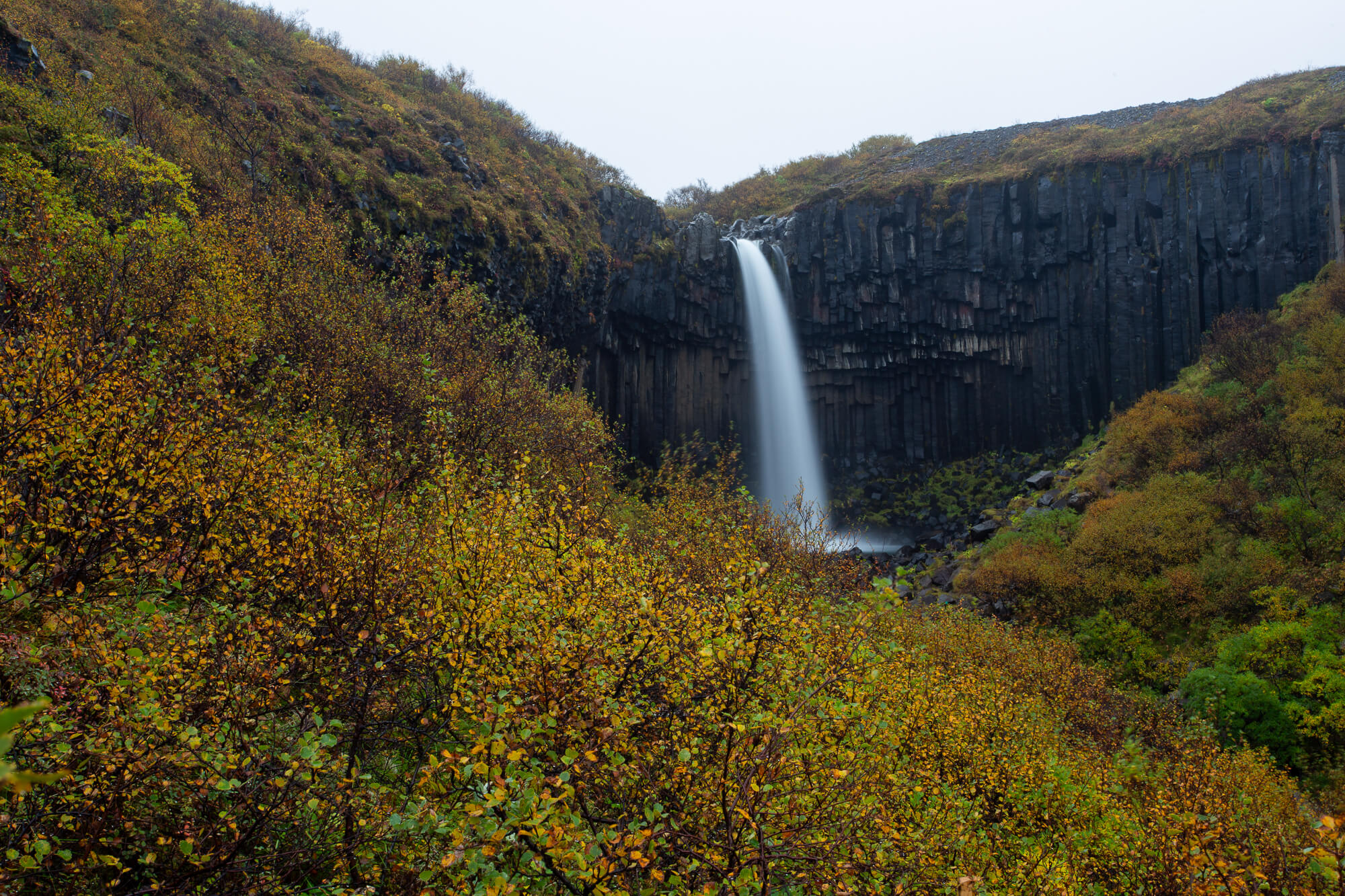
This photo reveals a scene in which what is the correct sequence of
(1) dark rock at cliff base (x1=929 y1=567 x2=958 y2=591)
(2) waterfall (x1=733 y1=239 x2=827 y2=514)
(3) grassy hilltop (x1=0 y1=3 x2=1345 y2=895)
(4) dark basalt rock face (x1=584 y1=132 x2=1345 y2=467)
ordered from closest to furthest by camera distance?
(3) grassy hilltop (x1=0 y1=3 x2=1345 y2=895) < (1) dark rock at cliff base (x1=929 y1=567 x2=958 y2=591) < (4) dark basalt rock face (x1=584 y1=132 x2=1345 y2=467) < (2) waterfall (x1=733 y1=239 x2=827 y2=514)

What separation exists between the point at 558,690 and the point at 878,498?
45.1m

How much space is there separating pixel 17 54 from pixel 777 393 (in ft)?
127

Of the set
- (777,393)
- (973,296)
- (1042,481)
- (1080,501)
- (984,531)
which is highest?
(973,296)

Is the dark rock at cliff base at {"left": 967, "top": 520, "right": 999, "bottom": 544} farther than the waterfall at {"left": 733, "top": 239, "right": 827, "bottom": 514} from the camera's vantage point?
No

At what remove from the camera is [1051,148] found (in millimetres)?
46469

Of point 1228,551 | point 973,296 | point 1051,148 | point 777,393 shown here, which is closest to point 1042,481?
point 1228,551

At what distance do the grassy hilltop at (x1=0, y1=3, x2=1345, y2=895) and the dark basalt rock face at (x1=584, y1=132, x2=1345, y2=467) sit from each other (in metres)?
25.6

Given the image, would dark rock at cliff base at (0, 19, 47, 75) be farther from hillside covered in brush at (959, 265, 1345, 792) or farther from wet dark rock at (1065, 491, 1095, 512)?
wet dark rock at (1065, 491, 1095, 512)

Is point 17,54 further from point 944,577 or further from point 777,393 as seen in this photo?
point 777,393


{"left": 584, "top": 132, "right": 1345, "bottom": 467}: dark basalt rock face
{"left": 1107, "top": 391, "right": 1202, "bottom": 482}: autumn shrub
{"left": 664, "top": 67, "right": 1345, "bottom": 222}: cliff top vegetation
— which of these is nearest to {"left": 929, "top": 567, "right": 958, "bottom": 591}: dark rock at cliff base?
{"left": 1107, "top": 391, "right": 1202, "bottom": 482}: autumn shrub

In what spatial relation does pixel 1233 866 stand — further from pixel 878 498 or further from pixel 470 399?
pixel 878 498

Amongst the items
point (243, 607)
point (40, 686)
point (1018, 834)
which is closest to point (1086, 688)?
point (1018, 834)

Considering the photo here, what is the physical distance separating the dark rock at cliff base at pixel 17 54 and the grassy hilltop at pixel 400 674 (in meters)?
0.44

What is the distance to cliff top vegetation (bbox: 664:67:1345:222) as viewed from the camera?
40.4 m
